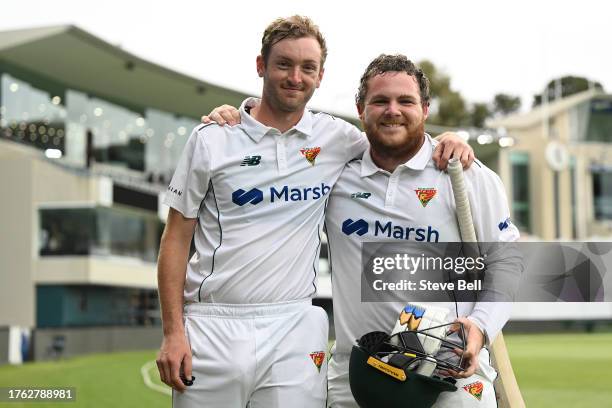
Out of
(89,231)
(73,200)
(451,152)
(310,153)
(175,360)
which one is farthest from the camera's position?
(89,231)

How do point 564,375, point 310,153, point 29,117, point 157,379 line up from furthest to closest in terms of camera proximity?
point 29,117 → point 564,375 → point 157,379 → point 310,153

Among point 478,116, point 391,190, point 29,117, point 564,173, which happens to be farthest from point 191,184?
point 478,116

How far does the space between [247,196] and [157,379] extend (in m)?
14.9

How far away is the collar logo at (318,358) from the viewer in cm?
410

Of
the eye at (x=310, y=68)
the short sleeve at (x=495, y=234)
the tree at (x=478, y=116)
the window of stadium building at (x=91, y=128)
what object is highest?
the tree at (x=478, y=116)

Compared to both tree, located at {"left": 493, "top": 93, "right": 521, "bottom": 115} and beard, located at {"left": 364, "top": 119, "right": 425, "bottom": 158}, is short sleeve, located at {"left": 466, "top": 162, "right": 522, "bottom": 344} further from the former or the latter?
tree, located at {"left": 493, "top": 93, "right": 521, "bottom": 115}

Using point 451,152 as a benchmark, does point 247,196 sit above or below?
below

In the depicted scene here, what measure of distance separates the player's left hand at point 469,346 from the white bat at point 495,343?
1.34 ft

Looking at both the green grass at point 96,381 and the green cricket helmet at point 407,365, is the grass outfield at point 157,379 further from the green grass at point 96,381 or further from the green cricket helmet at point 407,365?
the green cricket helmet at point 407,365

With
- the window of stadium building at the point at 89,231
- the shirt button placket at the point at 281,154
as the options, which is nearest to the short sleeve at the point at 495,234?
the shirt button placket at the point at 281,154

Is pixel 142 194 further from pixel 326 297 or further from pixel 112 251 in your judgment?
pixel 326 297

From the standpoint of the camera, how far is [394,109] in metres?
4.02

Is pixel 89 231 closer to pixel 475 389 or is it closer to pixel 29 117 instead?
pixel 29 117

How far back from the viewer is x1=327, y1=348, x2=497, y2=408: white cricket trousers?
13.1ft
